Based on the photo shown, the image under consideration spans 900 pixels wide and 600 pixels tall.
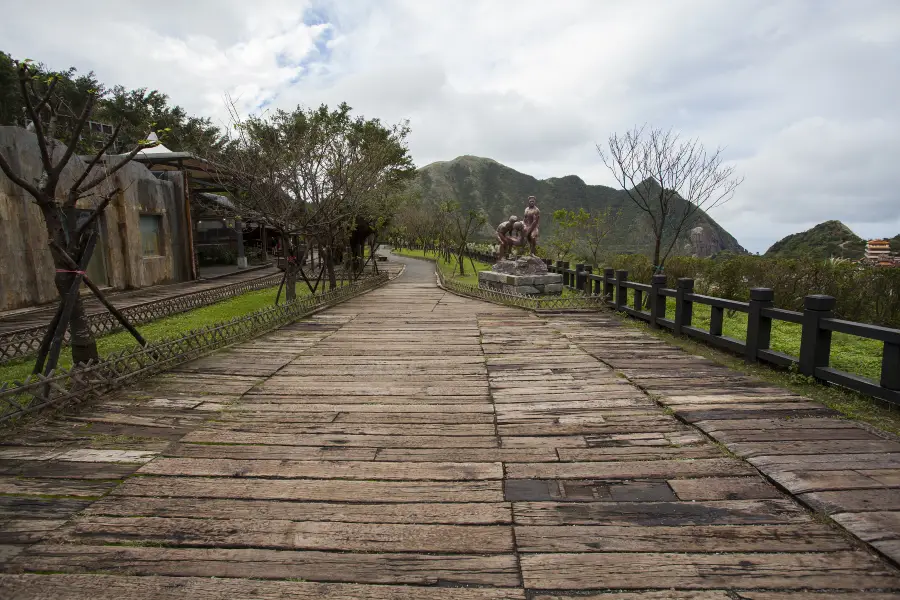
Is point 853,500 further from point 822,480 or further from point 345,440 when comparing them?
point 345,440

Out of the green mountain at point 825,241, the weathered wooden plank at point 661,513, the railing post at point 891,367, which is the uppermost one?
the green mountain at point 825,241

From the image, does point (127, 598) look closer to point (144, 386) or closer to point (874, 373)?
point (144, 386)

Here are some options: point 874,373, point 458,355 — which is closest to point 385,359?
point 458,355

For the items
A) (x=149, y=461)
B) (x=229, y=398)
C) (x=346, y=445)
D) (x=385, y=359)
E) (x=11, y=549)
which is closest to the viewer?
(x=11, y=549)

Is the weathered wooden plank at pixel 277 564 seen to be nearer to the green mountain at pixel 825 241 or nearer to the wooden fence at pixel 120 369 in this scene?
the wooden fence at pixel 120 369

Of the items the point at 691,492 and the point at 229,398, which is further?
the point at 229,398

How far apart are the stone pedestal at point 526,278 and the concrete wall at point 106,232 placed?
412 inches

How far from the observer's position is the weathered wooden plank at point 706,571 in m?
2.23

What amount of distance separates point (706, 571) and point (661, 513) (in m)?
0.48

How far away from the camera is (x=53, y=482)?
321 centimetres

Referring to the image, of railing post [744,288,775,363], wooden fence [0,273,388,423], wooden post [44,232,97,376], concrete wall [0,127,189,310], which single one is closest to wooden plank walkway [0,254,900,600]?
wooden fence [0,273,388,423]

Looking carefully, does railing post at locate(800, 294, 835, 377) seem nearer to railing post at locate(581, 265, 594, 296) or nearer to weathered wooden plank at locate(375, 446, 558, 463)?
weathered wooden plank at locate(375, 446, 558, 463)

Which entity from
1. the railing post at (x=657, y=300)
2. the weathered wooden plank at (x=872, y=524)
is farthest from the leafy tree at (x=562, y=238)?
the weathered wooden plank at (x=872, y=524)

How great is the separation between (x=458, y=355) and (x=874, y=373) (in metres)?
6.29
